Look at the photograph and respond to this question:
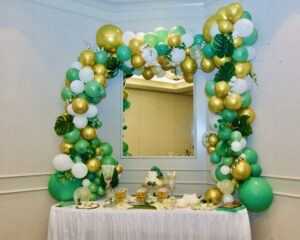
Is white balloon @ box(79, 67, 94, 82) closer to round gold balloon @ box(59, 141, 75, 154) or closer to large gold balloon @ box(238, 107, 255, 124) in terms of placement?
round gold balloon @ box(59, 141, 75, 154)

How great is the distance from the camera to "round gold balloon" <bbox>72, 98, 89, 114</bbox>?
3021 mm

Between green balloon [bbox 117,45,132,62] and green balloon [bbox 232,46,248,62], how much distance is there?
1.16 meters

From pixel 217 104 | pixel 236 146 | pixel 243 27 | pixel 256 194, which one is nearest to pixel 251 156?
pixel 236 146

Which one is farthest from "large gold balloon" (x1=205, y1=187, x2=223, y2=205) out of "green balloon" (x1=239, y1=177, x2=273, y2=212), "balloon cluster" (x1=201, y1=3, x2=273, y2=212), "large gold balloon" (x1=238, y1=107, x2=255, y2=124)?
"large gold balloon" (x1=238, y1=107, x2=255, y2=124)

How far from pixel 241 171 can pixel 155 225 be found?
3.15 ft

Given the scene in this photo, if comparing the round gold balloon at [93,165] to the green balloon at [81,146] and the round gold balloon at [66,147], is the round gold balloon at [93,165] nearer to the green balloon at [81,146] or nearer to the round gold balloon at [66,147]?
the green balloon at [81,146]

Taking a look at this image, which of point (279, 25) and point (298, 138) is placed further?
point (279, 25)

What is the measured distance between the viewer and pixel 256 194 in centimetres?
271

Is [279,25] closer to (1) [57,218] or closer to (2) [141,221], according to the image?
(2) [141,221]

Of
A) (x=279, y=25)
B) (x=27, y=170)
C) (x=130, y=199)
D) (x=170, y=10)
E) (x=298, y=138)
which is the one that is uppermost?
(x=170, y=10)

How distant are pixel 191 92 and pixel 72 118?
1553mm

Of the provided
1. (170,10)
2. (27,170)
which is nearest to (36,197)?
(27,170)

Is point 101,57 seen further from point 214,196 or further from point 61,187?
point 214,196

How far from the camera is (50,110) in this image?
3.58m
